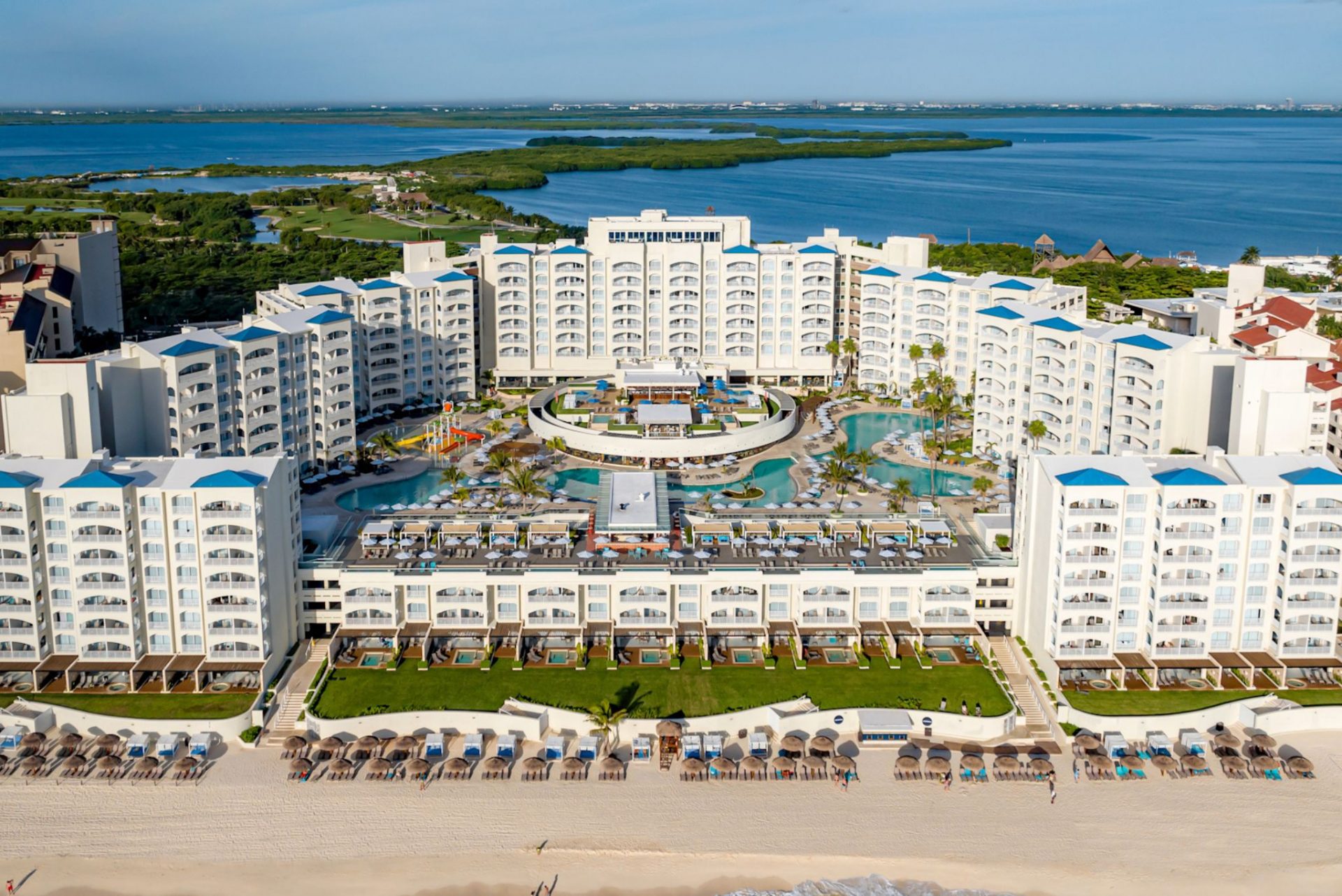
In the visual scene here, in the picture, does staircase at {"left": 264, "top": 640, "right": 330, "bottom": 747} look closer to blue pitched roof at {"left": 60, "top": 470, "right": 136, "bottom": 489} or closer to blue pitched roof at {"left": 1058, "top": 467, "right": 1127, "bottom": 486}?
blue pitched roof at {"left": 60, "top": 470, "right": 136, "bottom": 489}

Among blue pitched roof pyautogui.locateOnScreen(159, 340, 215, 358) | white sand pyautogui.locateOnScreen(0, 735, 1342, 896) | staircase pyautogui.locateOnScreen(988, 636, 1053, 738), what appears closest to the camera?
white sand pyautogui.locateOnScreen(0, 735, 1342, 896)

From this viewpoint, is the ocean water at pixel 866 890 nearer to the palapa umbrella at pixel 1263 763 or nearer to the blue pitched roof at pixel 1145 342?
the palapa umbrella at pixel 1263 763

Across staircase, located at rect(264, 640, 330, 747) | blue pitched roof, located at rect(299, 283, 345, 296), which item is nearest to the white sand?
staircase, located at rect(264, 640, 330, 747)

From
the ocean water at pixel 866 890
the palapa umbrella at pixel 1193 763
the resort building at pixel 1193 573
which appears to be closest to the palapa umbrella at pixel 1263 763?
the palapa umbrella at pixel 1193 763

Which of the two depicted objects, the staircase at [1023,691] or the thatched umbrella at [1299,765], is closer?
the thatched umbrella at [1299,765]

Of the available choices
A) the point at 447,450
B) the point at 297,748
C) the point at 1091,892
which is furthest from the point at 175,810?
the point at 447,450

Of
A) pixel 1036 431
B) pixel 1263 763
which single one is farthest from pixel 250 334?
A: pixel 1263 763
